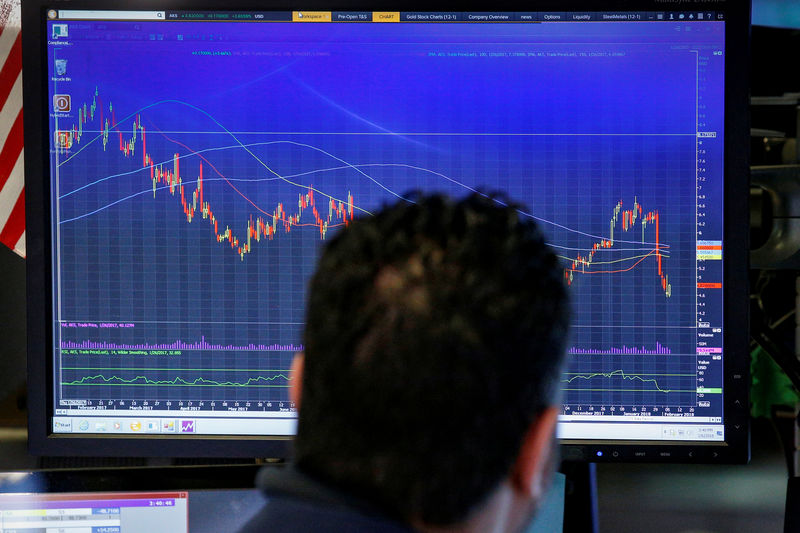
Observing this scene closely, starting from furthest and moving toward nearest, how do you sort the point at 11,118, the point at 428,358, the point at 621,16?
the point at 11,118 < the point at 621,16 < the point at 428,358

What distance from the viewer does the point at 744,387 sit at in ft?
2.94

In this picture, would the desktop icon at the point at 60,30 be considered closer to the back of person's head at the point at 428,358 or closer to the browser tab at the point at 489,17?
the browser tab at the point at 489,17

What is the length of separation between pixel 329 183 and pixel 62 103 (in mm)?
345

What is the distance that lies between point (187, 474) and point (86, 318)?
231 millimetres

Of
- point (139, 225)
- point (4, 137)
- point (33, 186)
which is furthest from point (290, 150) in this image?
point (4, 137)

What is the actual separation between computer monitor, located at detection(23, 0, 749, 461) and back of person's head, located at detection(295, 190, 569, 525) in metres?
0.45

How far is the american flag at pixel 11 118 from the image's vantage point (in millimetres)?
1036

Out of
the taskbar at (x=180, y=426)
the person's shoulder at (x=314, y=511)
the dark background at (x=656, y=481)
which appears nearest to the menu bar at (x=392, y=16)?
the dark background at (x=656, y=481)

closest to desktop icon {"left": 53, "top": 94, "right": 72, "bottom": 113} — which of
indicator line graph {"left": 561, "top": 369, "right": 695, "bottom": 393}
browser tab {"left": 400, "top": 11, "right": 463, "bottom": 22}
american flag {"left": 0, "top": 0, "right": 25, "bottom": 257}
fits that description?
american flag {"left": 0, "top": 0, "right": 25, "bottom": 257}

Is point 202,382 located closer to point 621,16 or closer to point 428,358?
point 428,358

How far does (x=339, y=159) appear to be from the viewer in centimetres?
92

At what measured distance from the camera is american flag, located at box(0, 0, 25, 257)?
3.40 ft

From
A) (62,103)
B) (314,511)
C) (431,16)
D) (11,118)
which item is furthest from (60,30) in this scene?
(314,511)

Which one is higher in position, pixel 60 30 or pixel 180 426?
pixel 60 30
